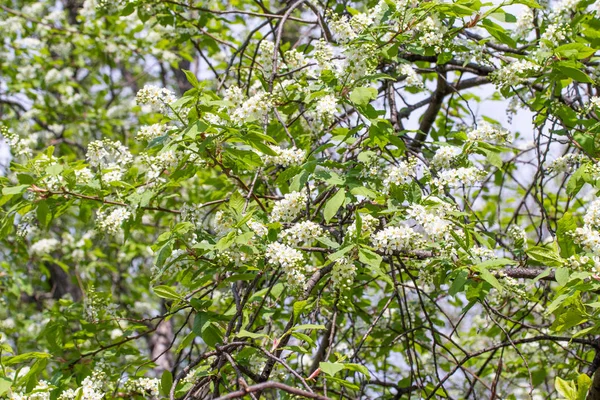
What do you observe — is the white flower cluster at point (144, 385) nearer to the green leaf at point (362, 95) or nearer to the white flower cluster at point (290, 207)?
the white flower cluster at point (290, 207)

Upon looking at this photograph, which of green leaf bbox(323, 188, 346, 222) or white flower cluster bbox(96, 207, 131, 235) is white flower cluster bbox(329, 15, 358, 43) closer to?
green leaf bbox(323, 188, 346, 222)

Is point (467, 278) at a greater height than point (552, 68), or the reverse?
point (552, 68)

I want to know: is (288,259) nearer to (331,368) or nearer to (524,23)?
(331,368)

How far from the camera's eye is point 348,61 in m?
2.63

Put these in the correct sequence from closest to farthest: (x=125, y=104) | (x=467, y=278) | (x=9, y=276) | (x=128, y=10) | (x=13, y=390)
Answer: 1. (x=467, y=278)
2. (x=13, y=390)
3. (x=128, y=10)
4. (x=9, y=276)
5. (x=125, y=104)

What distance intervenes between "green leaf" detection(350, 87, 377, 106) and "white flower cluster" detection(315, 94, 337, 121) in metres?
0.22

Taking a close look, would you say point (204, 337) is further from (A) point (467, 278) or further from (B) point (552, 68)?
(B) point (552, 68)

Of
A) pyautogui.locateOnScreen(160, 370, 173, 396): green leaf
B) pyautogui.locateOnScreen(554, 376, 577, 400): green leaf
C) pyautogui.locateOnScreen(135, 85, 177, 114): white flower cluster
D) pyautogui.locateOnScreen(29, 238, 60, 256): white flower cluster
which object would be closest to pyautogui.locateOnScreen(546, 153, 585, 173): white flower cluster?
pyautogui.locateOnScreen(554, 376, 577, 400): green leaf

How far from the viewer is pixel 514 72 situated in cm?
288

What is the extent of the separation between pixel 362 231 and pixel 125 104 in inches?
267

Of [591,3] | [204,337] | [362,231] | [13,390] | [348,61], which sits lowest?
[13,390]

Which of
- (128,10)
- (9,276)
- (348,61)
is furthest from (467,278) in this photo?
(9,276)

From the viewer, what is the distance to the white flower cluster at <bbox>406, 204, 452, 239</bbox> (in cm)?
234

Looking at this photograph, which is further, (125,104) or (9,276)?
(125,104)
